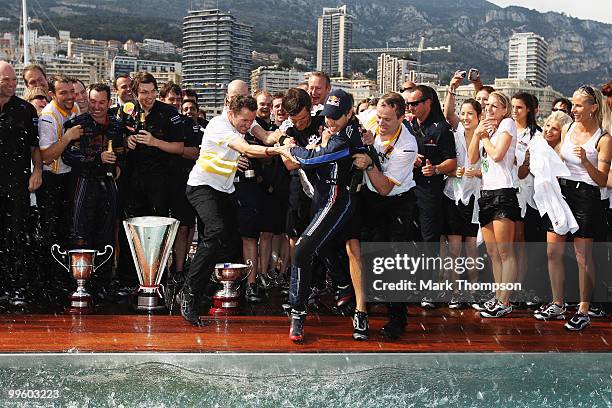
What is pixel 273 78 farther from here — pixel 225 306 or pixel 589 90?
pixel 589 90

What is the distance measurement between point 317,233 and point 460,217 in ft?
6.76

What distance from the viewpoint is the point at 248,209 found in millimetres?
7379

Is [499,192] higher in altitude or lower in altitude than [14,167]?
lower

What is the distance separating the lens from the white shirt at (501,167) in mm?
6270

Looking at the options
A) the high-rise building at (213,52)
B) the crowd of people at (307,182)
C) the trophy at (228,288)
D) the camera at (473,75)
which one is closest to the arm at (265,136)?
the crowd of people at (307,182)

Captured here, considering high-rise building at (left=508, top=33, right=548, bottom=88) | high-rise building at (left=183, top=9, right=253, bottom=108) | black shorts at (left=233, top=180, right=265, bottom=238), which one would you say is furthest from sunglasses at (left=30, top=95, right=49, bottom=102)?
high-rise building at (left=508, top=33, right=548, bottom=88)

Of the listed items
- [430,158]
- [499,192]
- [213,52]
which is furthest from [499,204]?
[213,52]

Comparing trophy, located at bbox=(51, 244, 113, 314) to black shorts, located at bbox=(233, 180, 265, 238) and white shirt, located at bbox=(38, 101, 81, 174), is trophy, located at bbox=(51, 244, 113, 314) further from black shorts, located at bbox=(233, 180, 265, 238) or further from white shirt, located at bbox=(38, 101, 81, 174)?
black shorts, located at bbox=(233, 180, 265, 238)

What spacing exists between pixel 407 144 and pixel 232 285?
2037 mm

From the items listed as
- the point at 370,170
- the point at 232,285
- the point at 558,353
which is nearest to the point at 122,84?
the point at 232,285

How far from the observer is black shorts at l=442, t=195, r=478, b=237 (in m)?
7.14

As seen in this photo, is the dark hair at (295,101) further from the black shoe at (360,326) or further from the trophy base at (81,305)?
→ the trophy base at (81,305)

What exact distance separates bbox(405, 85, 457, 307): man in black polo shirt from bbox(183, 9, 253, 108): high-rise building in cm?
10106

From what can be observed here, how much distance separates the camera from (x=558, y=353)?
17.9 feet
